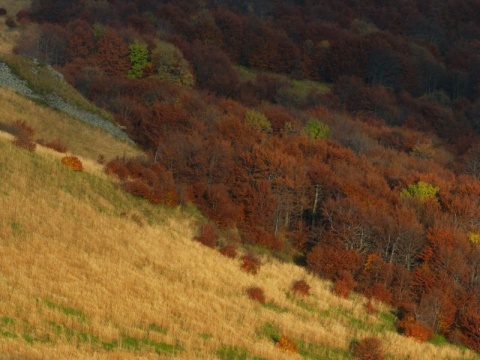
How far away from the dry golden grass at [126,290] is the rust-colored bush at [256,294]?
0.47 metres

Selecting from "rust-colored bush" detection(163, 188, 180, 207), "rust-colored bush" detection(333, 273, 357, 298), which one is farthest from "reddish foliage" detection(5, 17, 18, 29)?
"rust-colored bush" detection(333, 273, 357, 298)

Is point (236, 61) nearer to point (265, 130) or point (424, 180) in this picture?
point (265, 130)

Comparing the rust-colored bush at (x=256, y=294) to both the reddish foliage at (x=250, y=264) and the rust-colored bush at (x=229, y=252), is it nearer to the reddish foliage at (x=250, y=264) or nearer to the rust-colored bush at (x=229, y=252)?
the reddish foliage at (x=250, y=264)

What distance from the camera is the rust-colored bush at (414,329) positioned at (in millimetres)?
31016

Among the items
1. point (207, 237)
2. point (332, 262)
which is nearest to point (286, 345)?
point (207, 237)

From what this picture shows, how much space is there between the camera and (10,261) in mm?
20328

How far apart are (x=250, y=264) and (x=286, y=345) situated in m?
12.2

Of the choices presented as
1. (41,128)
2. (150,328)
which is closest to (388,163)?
(41,128)

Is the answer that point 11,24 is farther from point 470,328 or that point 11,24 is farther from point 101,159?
point 470,328

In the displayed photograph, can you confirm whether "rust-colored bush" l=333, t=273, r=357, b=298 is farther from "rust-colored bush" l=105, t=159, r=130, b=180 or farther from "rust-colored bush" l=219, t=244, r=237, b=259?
"rust-colored bush" l=105, t=159, r=130, b=180

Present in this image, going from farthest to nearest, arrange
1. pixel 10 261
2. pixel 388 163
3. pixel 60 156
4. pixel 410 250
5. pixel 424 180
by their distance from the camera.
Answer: pixel 388 163 < pixel 424 180 < pixel 410 250 < pixel 60 156 < pixel 10 261

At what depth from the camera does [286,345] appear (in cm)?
2127

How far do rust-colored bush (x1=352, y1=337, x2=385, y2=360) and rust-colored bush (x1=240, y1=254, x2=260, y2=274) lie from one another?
9602 mm

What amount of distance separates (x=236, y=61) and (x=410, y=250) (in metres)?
107
